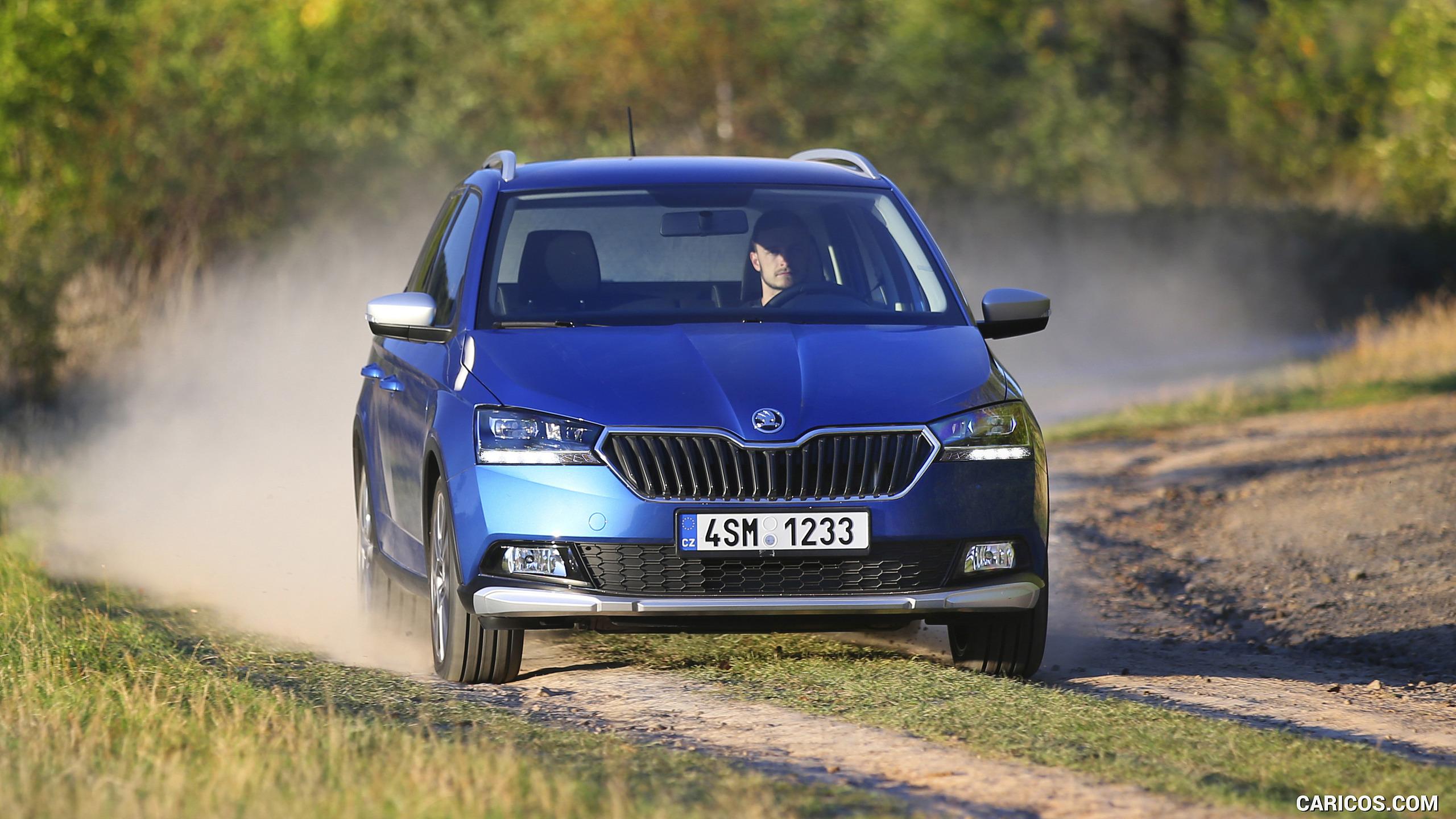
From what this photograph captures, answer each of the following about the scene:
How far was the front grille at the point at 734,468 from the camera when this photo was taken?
6629 mm

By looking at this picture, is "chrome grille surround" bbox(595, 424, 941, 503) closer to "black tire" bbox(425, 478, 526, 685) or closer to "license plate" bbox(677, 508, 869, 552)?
"license plate" bbox(677, 508, 869, 552)

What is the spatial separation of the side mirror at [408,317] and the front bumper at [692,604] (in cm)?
119

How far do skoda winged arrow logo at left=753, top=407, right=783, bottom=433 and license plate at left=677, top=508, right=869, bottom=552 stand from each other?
0.25 meters

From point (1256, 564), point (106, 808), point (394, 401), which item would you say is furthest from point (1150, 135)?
point (106, 808)

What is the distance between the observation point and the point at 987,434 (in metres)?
6.91

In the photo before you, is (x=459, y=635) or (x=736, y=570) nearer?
(x=736, y=570)

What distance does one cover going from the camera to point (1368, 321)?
3328cm

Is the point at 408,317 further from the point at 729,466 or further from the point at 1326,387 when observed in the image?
the point at 1326,387

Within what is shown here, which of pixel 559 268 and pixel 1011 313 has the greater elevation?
pixel 559 268

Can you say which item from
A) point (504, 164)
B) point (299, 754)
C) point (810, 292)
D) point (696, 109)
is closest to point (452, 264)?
point (504, 164)

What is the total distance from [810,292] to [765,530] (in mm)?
1480
